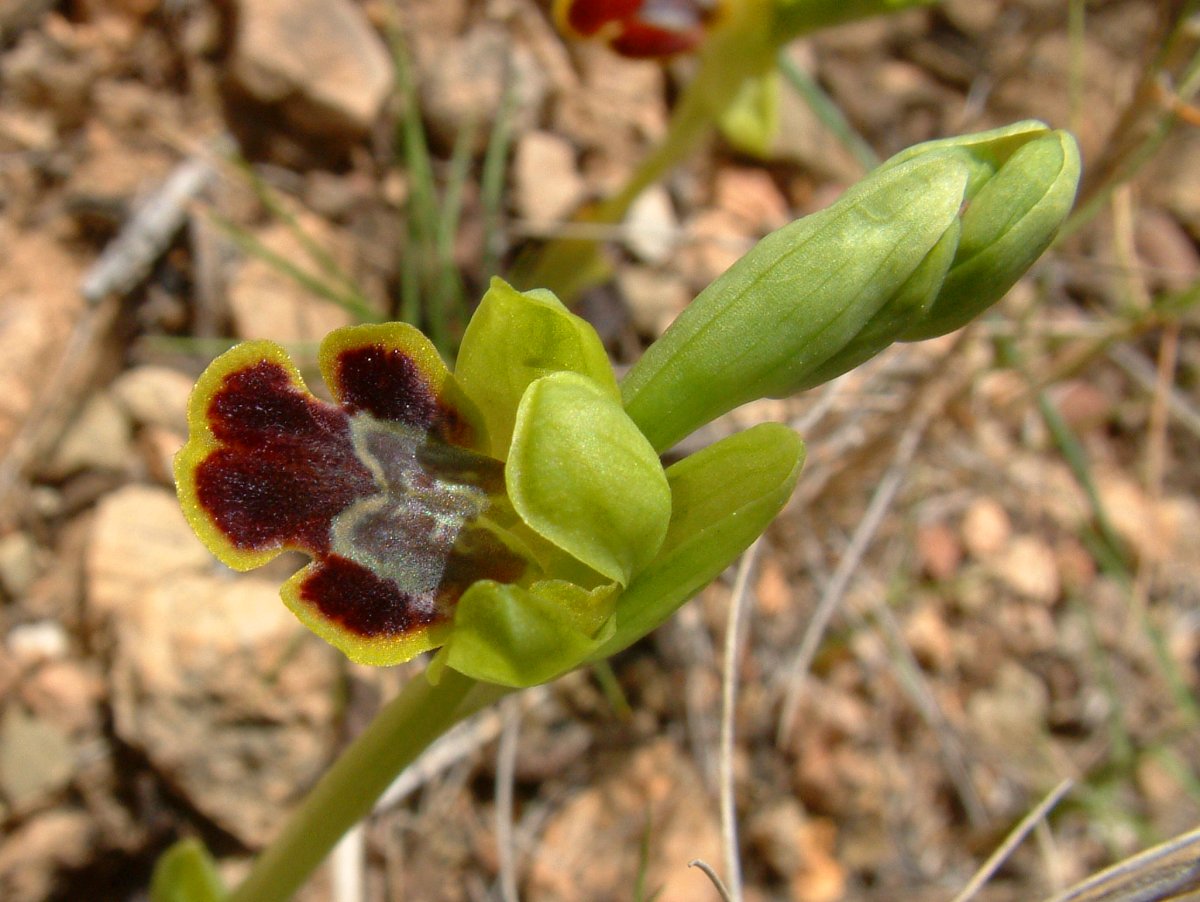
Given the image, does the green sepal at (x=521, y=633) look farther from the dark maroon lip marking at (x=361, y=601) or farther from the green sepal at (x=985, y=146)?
the green sepal at (x=985, y=146)

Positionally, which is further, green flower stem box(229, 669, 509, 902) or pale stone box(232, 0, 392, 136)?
pale stone box(232, 0, 392, 136)

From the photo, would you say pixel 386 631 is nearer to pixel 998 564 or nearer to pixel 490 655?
pixel 490 655

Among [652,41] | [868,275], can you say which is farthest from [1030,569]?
[868,275]

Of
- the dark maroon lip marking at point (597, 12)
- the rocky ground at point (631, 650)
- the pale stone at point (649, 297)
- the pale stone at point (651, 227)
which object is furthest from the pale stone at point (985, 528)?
the dark maroon lip marking at point (597, 12)

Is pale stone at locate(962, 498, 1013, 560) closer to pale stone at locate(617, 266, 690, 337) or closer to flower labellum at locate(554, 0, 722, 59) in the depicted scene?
pale stone at locate(617, 266, 690, 337)

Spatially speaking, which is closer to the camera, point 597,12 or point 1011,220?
point 1011,220

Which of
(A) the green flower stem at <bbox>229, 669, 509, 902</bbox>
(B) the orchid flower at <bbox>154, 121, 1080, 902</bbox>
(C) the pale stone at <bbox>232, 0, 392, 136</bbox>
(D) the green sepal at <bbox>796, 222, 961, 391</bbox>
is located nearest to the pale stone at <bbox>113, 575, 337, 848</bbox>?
(A) the green flower stem at <bbox>229, 669, 509, 902</bbox>

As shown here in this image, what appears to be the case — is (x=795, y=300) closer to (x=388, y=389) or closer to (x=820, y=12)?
(x=388, y=389)

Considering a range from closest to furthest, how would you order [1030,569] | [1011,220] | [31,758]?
[1011,220], [31,758], [1030,569]
